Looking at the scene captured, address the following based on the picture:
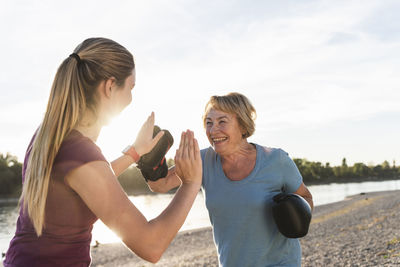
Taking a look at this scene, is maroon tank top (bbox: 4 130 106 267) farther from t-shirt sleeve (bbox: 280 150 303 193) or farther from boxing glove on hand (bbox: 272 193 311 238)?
t-shirt sleeve (bbox: 280 150 303 193)

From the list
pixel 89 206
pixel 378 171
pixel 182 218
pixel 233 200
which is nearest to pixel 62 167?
pixel 89 206

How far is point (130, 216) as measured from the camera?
1.55 meters

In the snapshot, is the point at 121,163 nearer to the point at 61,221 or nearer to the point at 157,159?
the point at 157,159

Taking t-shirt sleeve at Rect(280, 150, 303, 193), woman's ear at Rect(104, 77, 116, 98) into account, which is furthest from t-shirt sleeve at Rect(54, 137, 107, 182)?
t-shirt sleeve at Rect(280, 150, 303, 193)

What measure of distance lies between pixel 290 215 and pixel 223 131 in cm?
97

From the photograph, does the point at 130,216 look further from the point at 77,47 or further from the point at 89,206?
the point at 77,47

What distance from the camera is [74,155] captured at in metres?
1.54

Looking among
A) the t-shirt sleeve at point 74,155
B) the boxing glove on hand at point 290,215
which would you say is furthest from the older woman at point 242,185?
the t-shirt sleeve at point 74,155

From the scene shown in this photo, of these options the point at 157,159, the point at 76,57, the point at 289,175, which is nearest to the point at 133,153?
the point at 157,159

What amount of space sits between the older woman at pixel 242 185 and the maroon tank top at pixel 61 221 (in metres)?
1.88

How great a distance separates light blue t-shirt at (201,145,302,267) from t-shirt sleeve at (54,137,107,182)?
76.7 inches

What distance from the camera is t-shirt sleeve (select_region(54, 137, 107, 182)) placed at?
1516mm

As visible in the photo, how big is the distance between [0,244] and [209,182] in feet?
88.7

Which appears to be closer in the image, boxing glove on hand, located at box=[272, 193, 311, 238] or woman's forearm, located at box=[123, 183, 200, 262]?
woman's forearm, located at box=[123, 183, 200, 262]
